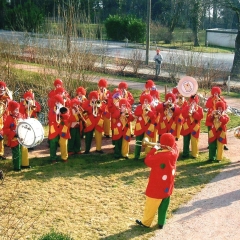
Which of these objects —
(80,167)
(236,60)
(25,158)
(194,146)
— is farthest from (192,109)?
(236,60)

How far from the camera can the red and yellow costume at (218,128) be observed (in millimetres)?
10914

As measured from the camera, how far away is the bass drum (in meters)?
8.84

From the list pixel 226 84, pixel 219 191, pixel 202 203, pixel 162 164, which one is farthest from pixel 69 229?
pixel 226 84

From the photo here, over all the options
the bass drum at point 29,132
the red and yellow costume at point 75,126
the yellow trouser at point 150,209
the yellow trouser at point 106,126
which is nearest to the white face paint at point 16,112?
the bass drum at point 29,132

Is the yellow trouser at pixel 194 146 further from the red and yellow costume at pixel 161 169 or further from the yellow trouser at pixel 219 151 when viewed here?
the red and yellow costume at pixel 161 169

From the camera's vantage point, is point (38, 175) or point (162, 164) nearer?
point (162, 164)

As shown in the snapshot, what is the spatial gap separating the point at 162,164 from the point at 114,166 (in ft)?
11.7

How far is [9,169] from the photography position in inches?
412

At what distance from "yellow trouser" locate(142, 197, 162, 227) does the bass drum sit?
9.15 ft

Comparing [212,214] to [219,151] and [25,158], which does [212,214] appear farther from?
[25,158]

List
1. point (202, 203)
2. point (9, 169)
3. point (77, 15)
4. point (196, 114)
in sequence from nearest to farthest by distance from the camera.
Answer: point (202, 203) → point (9, 169) → point (196, 114) → point (77, 15)

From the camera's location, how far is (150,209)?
7691mm

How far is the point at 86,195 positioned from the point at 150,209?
1970mm

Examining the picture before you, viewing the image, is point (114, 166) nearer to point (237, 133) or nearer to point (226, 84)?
point (237, 133)
